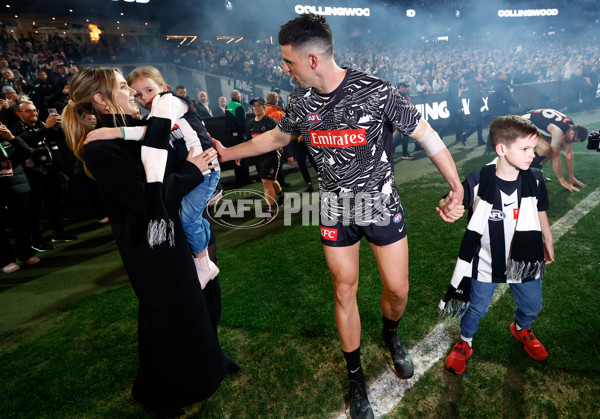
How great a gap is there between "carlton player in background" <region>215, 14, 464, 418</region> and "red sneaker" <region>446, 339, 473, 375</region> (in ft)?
1.06

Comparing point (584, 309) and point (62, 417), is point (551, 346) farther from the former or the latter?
point (62, 417)

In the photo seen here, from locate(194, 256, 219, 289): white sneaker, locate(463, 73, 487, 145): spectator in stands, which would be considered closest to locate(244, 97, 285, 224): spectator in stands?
locate(194, 256, 219, 289): white sneaker

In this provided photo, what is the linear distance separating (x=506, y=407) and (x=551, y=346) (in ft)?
2.67

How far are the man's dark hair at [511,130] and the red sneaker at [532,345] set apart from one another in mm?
1512

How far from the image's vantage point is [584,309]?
3252mm

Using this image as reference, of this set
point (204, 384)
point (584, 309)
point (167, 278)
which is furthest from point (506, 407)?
point (167, 278)

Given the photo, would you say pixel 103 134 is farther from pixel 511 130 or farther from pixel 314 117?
pixel 511 130

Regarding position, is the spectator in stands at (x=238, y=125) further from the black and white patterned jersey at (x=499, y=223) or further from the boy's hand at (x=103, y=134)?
the boy's hand at (x=103, y=134)

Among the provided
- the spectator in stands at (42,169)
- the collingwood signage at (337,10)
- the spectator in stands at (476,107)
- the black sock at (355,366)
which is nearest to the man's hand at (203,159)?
the black sock at (355,366)

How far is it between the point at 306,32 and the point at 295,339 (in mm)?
2446

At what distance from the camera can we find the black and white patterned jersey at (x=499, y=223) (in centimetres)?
246

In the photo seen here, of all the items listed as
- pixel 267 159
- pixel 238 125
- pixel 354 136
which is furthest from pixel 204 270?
pixel 238 125

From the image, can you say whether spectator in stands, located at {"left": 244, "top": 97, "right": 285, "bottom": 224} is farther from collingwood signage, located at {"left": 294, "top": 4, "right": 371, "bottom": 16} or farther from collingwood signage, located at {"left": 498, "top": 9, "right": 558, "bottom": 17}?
collingwood signage, located at {"left": 498, "top": 9, "right": 558, "bottom": 17}

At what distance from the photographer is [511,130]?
7.79ft
